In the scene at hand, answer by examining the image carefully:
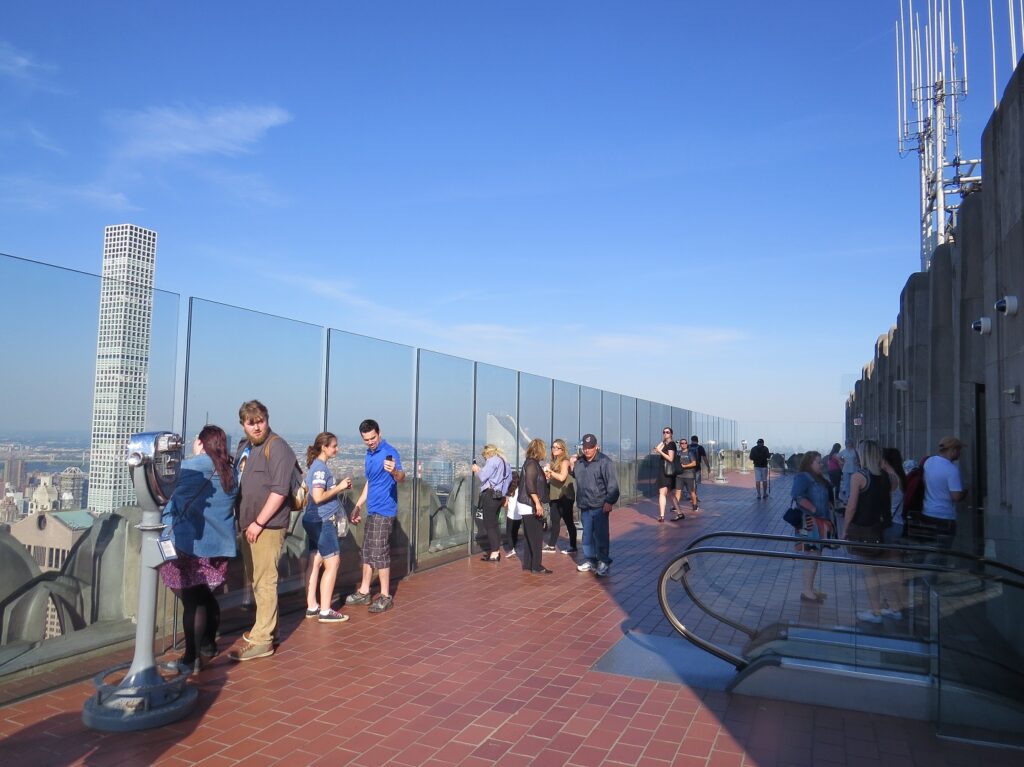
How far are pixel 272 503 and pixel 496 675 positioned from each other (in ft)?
6.75

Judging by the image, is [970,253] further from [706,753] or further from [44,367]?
[44,367]

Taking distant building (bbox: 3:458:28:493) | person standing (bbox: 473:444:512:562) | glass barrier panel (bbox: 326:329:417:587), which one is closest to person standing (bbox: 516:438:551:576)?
person standing (bbox: 473:444:512:562)

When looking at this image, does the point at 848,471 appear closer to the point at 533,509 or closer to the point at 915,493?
the point at 915,493

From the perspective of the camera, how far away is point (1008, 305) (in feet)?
21.9

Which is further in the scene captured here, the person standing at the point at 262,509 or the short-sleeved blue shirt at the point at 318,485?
the short-sleeved blue shirt at the point at 318,485

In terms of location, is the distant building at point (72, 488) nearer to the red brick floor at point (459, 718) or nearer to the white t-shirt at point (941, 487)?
the red brick floor at point (459, 718)

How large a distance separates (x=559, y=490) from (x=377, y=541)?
385 centimetres

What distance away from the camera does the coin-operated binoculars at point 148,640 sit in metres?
4.30

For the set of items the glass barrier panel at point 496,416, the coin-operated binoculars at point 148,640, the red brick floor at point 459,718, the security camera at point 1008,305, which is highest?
the security camera at point 1008,305

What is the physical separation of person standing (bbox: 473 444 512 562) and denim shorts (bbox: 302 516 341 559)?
3603mm

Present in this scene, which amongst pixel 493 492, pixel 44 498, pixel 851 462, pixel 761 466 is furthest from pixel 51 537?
pixel 761 466

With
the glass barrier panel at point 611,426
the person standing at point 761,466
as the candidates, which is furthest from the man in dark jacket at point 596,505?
the person standing at point 761,466

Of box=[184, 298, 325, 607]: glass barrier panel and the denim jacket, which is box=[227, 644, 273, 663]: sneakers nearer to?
the denim jacket

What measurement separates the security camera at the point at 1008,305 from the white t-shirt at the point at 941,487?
61.2 inches
